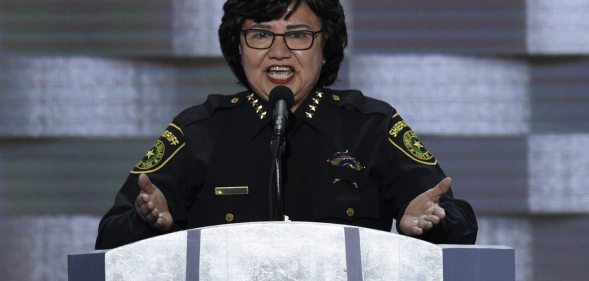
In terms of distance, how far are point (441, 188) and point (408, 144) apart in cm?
57

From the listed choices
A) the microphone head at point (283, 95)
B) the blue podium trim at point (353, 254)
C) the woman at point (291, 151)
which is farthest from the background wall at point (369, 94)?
the blue podium trim at point (353, 254)

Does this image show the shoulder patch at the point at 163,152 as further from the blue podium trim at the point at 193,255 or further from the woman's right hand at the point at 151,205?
the blue podium trim at the point at 193,255

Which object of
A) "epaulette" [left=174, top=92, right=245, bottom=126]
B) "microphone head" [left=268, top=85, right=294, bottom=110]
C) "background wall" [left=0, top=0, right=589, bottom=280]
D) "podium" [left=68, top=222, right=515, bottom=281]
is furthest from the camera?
"background wall" [left=0, top=0, right=589, bottom=280]

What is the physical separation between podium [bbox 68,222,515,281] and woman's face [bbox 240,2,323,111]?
3.16 feet

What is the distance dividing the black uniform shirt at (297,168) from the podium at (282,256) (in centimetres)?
81

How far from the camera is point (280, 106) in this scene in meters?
2.01

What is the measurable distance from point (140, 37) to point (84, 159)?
42cm

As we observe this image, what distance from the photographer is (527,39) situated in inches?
132

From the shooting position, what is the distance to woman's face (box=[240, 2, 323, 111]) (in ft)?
8.00

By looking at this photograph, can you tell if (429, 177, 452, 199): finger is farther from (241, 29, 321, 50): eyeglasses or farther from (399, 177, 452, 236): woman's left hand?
(241, 29, 321, 50): eyeglasses

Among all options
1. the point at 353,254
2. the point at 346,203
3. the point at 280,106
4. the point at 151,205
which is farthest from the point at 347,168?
the point at 353,254

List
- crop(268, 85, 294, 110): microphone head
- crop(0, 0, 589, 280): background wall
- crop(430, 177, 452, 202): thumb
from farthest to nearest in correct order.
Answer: crop(0, 0, 589, 280): background wall
crop(268, 85, 294, 110): microphone head
crop(430, 177, 452, 202): thumb

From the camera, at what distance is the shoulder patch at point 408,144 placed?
244cm

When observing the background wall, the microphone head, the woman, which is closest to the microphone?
the microphone head
